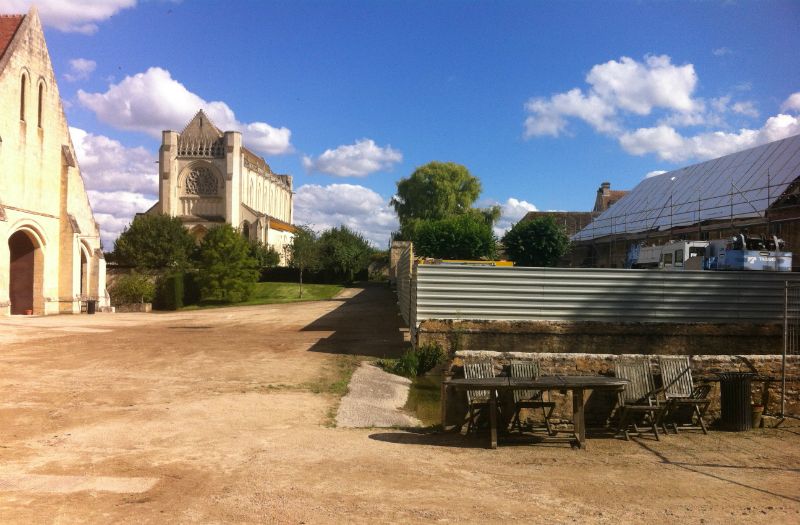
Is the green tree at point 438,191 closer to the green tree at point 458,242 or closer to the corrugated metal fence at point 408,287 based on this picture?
the green tree at point 458,242

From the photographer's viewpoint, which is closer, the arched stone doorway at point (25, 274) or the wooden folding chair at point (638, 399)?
the wooden folding chair at point (638, 399)

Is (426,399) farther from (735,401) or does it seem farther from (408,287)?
(408,287)

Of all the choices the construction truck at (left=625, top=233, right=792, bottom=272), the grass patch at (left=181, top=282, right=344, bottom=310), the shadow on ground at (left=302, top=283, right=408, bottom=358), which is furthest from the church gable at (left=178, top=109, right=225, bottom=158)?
the construction truck at (left=625, top=233, right=792, bottom=272)

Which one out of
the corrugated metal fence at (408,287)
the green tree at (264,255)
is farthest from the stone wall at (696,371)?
the green tree at (264,255)

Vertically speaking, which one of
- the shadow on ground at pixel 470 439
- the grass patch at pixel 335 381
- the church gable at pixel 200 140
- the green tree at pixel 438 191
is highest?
the church gable at pixel 200 140

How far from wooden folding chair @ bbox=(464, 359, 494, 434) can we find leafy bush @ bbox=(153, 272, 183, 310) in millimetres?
34188

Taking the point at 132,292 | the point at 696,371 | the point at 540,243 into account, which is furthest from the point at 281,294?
A: the point at 696,371

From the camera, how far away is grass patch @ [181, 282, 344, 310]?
41531 mm

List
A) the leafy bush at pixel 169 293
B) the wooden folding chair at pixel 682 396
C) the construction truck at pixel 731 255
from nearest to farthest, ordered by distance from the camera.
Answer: the wooden folding chair at pixel 682 396 → the construction truck at pixel 731 255 → the leafy bush at pixel 169 293

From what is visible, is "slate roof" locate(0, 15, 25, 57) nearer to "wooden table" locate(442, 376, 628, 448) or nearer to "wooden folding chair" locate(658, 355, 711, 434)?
"wooden table" locate(442, 376, 628, 448)

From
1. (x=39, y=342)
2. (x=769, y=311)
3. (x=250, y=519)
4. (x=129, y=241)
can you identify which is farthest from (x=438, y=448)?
(x=129, y=241)

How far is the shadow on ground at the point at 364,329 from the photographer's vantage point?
17.0 metres

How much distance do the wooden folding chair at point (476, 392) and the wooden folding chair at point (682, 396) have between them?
2.60 m

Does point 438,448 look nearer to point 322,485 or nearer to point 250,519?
point 322,485
